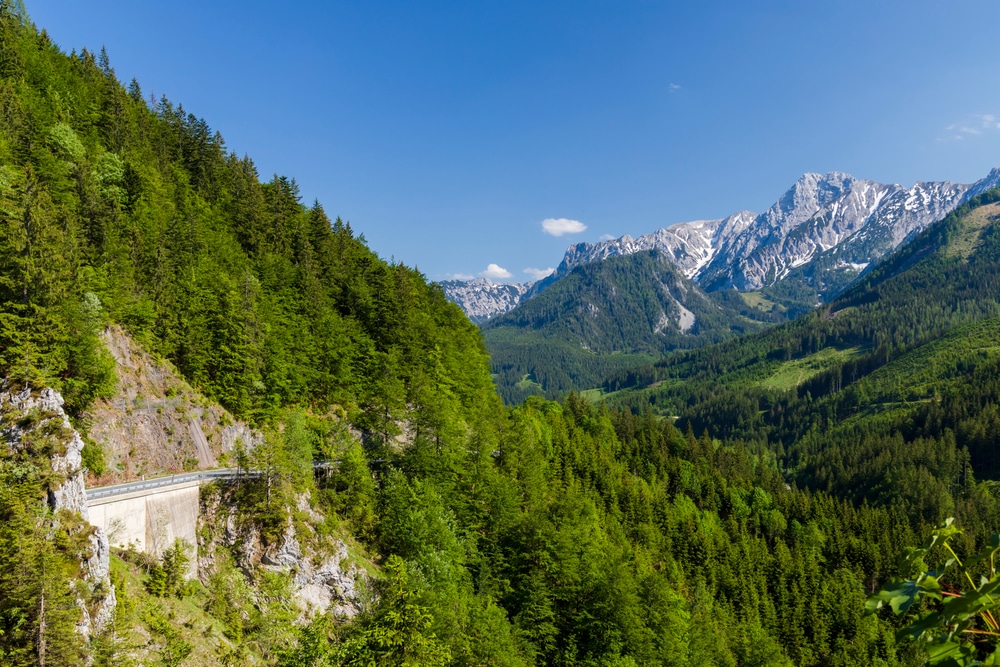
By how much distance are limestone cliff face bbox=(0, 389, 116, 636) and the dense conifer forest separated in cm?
77

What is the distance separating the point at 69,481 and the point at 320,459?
2497 cm

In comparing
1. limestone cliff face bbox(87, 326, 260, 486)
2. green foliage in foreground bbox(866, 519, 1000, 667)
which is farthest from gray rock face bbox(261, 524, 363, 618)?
green foliage in foreground bbox(866, 519, 1000, 667)

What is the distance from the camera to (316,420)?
5316 cm

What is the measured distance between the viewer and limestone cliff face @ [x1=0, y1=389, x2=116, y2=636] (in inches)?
976

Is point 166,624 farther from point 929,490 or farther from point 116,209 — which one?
point 929,490

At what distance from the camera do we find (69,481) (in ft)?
85.7

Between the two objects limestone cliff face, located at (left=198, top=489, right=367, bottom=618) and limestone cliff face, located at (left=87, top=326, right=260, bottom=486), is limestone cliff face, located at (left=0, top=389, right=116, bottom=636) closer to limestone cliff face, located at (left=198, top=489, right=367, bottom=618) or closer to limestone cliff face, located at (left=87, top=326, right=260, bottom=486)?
limestone cliff face, located at (left=87, top=326, right=260, bottom=486)

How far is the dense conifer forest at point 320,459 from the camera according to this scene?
1114 inches

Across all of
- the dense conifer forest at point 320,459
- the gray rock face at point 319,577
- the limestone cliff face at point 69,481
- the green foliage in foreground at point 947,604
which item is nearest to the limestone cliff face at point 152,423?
the dense conifer forest at point 320,459

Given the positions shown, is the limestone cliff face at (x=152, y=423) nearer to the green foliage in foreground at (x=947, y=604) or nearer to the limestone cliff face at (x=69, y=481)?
the limestone cliff face at (x=69, y=481)

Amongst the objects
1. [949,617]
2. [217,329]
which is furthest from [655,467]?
[949,617]

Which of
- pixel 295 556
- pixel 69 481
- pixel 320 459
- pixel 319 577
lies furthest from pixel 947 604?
pixel 320 459

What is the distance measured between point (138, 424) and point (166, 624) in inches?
710

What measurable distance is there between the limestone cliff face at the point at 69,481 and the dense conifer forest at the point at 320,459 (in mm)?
766
